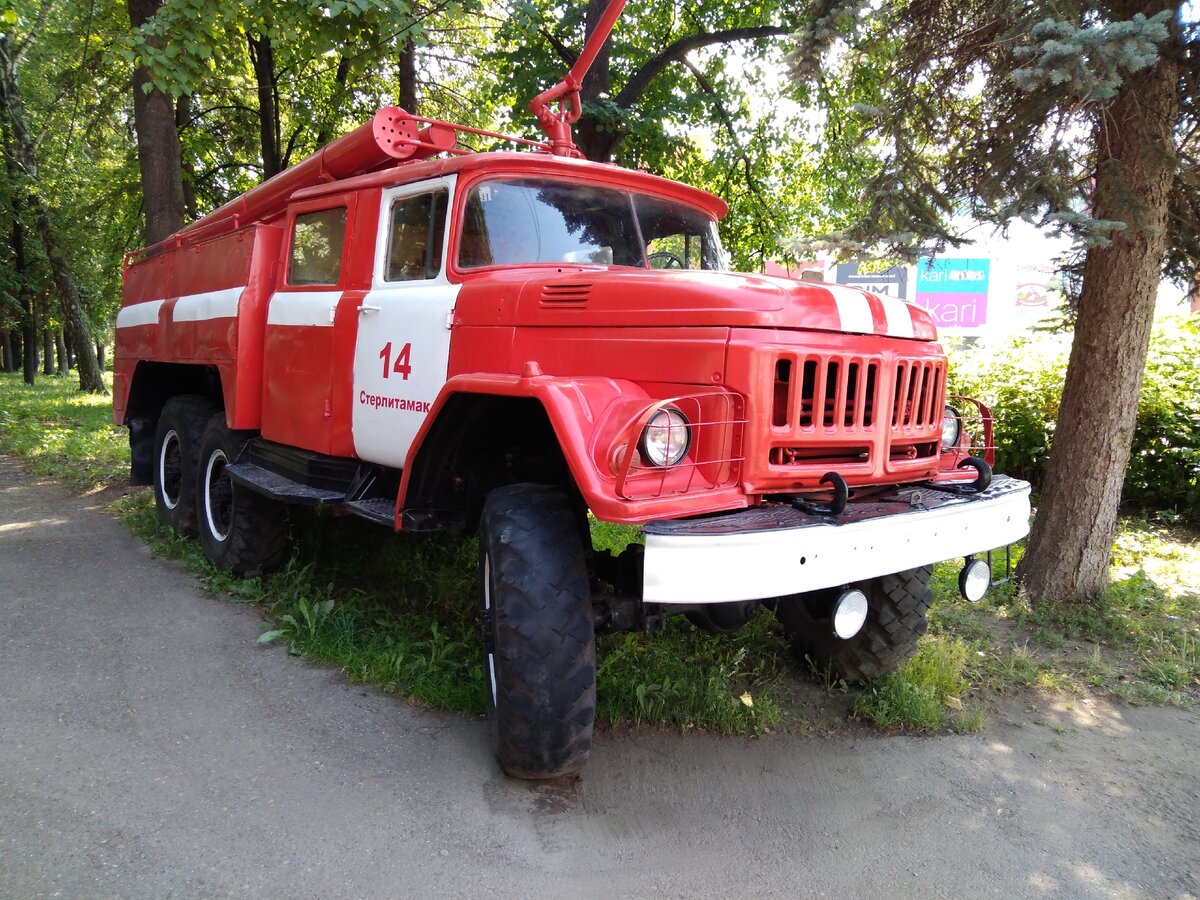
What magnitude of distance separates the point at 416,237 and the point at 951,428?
8.96 feet

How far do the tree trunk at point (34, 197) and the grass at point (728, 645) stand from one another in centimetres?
1473

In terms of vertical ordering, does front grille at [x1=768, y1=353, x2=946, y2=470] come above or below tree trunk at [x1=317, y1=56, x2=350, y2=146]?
below

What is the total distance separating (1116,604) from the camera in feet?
17.4

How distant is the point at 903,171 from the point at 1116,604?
3054 millimetres

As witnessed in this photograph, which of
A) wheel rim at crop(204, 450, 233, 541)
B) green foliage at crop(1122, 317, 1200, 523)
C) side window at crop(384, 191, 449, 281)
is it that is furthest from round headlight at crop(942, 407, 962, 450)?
wheel rim at crop(204, 450, 233, 541)

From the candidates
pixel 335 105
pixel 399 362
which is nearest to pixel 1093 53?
pixel 399 362

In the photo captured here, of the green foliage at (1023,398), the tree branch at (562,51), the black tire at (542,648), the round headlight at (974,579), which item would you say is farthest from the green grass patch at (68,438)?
the green foliage at (1023,398)

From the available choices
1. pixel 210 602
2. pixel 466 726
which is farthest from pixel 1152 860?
pixel 210 602

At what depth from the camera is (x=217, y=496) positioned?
586 centimetres

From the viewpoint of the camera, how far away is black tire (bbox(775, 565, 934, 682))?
3.88 metres

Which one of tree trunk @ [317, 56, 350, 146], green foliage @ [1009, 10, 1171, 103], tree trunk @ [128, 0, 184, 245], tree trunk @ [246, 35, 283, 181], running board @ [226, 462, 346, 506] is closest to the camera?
green foliage @ [1009, 10, 1171, 103]

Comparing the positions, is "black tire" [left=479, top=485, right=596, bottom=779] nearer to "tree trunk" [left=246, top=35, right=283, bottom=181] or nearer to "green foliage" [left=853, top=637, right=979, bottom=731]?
"green foliage" [left=853, top=637, right=979, bottom=731]

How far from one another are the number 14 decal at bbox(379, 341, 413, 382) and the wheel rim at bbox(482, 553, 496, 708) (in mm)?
1199

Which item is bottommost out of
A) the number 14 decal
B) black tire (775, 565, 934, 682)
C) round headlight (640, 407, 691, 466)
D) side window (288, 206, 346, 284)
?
black tire (775, 565, 934, 682)
